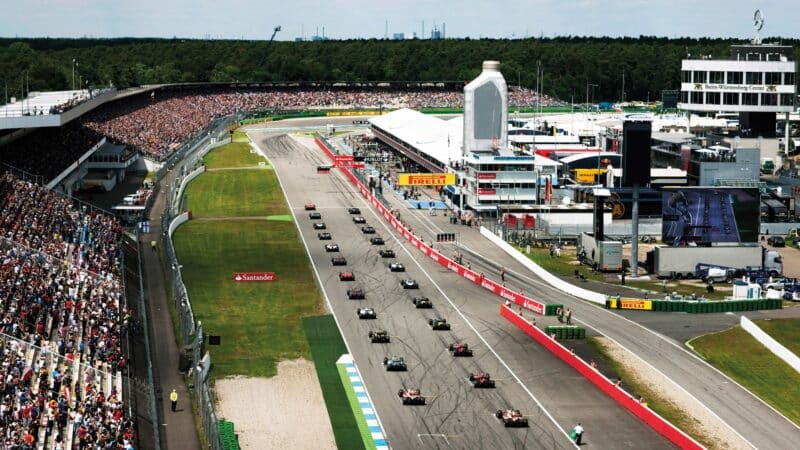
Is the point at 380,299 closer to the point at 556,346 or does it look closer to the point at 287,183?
the point at 556,346

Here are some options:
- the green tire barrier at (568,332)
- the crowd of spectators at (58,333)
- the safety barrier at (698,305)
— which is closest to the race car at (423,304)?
the green tire barrier at (568,332)

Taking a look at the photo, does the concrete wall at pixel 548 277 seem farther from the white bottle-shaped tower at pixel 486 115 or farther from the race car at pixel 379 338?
the white bottle-shaped tower at pixel 486 115

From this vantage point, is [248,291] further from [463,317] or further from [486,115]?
[486,115]

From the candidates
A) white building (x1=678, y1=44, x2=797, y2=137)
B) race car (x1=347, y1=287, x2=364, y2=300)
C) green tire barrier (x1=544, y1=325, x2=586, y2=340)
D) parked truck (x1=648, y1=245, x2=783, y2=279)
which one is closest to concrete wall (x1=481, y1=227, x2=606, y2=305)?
parked truck (x1=648, y1=245, x2=783, y2=279)

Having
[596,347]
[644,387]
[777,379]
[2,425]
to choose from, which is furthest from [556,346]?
[2,425]

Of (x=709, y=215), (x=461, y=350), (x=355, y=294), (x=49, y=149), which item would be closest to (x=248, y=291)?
(x=355, y=294)

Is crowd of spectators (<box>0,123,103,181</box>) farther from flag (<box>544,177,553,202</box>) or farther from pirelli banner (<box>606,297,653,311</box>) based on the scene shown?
pirelli banner (<box>606,297,653,311</box>)
